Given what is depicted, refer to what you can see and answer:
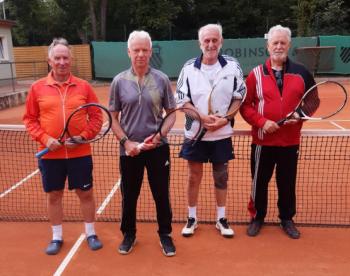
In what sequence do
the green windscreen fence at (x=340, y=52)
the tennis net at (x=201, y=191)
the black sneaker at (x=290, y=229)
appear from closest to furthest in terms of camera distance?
the black sneaker at (x=290, y=229)
the tennis net at (x=201, y=191)
the green windscreen fence at (x=340, y=52)

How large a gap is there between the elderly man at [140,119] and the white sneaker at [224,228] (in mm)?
606

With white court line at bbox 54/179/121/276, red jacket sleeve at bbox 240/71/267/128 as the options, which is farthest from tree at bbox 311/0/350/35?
red jacket sleeve at bbox 240/71/267/128

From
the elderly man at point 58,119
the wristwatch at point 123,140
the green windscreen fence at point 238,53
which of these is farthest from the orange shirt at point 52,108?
the green windscreen fence at point 238,53

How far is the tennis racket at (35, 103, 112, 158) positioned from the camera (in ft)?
11.5

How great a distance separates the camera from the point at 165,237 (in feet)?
12.6

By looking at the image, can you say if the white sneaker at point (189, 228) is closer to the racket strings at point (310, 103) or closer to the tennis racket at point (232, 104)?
the tennis racket at point (232, 104)

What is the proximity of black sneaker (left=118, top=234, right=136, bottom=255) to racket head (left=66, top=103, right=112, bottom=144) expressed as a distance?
100 centimetres

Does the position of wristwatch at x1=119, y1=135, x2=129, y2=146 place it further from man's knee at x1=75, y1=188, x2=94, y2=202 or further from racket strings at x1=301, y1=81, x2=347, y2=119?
racket strings at x1=301, y1=81, x2=347, y2=119

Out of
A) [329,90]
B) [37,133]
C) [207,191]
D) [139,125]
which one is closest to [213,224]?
[207,191]

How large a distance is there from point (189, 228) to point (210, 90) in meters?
1.44

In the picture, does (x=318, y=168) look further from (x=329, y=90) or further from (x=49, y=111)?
(x=329, y=90)

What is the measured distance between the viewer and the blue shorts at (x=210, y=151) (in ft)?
12.5

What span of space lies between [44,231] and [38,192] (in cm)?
139

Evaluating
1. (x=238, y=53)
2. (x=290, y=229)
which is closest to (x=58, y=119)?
(x=290, y=229)
